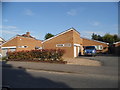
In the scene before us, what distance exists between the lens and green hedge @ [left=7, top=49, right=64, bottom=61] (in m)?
15.2

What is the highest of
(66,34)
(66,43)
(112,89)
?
(66,34)

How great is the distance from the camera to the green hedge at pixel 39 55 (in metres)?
15.2

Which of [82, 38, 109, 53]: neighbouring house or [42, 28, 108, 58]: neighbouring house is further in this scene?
[82, 38, 109, 53]: neighbouring house

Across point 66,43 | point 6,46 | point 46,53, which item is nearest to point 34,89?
point 46,53

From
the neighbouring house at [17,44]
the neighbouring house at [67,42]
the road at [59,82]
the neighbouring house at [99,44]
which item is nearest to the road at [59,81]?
the road at [59,82]

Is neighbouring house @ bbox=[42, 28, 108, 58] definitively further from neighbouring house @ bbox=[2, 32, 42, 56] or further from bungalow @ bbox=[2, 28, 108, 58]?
neighbouring house @ bbox=[2, 32, 42, 56]

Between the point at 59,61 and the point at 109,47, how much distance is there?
24.3 metres

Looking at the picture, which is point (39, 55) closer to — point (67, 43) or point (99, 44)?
point (67, 43)

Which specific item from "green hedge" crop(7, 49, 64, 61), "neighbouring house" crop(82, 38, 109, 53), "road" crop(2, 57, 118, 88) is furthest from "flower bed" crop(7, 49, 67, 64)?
"neighbouring house" crop(82, 38, 109, 53)

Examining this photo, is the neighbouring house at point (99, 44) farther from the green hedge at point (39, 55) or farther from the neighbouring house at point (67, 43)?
the green hedge at point (39, 55)

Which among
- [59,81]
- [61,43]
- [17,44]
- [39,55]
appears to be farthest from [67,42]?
[59,81]

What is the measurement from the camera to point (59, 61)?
14.2 metres

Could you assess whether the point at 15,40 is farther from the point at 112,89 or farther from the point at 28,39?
the point at 112,89

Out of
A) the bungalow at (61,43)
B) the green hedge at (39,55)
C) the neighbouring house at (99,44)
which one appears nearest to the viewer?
the green hedge at (39,55)
